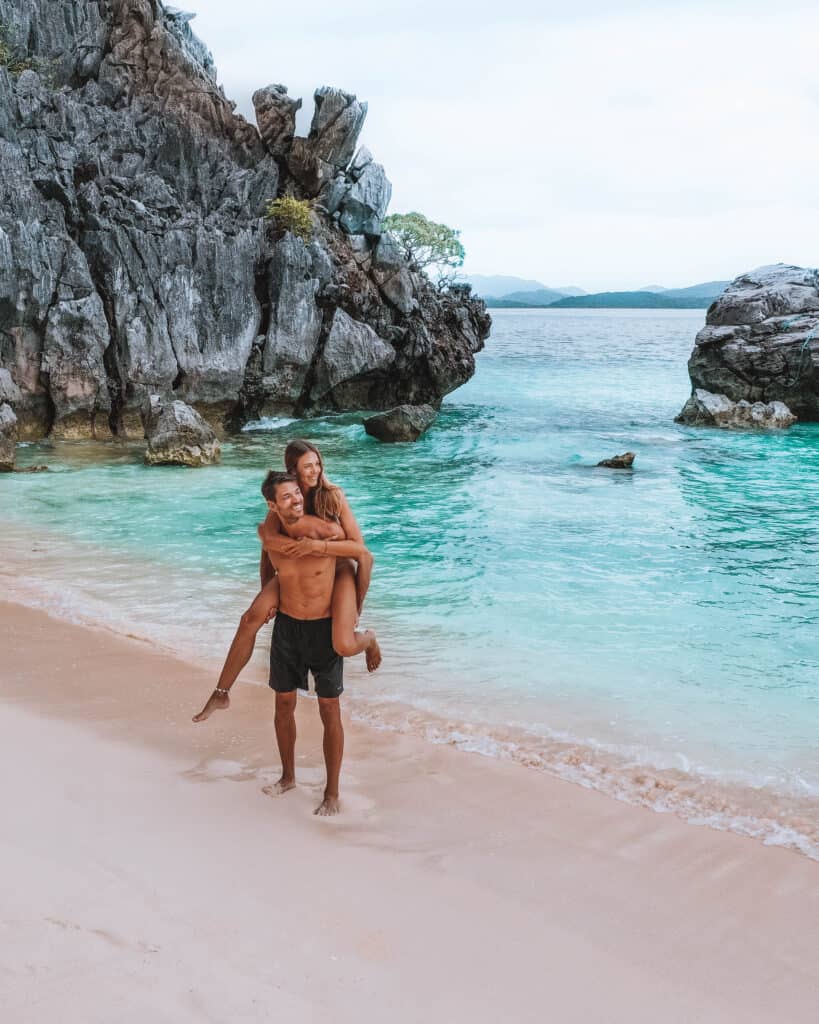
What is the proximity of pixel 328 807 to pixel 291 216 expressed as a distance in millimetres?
24904

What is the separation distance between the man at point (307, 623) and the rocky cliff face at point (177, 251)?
64.4 feet

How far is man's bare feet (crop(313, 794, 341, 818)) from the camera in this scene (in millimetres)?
4836

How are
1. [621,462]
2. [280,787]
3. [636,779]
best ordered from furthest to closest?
[621,462] → [636,779] → [280,787]

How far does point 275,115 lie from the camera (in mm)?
28594

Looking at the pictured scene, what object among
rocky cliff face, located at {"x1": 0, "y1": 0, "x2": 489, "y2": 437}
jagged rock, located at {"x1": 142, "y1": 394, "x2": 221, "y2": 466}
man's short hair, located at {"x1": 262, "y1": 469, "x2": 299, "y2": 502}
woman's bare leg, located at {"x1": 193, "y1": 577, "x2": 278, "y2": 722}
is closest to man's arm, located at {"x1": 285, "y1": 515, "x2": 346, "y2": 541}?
man's short hair, located at {"x1": 262, "y1": 469, "x2": 299, "y2": 502}

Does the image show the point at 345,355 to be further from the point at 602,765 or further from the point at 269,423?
the point at 602,765

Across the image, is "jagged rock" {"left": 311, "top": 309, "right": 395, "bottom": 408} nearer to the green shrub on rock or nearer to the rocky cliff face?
the rocky cliff face

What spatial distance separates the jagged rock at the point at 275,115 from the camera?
2855cm

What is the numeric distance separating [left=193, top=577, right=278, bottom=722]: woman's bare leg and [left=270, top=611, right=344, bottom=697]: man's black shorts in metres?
0.10

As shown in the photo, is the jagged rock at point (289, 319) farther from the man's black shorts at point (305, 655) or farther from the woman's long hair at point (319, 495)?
the man's black shorts at point (305, 655)

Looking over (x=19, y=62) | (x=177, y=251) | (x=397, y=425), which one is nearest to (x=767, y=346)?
(x=397, y=425)

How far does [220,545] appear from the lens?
12.9m

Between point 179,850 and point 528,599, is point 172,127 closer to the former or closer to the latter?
point 528,599

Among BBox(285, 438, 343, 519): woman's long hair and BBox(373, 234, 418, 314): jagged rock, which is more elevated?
BBox(373, 234, 418, 314): jagged rock
